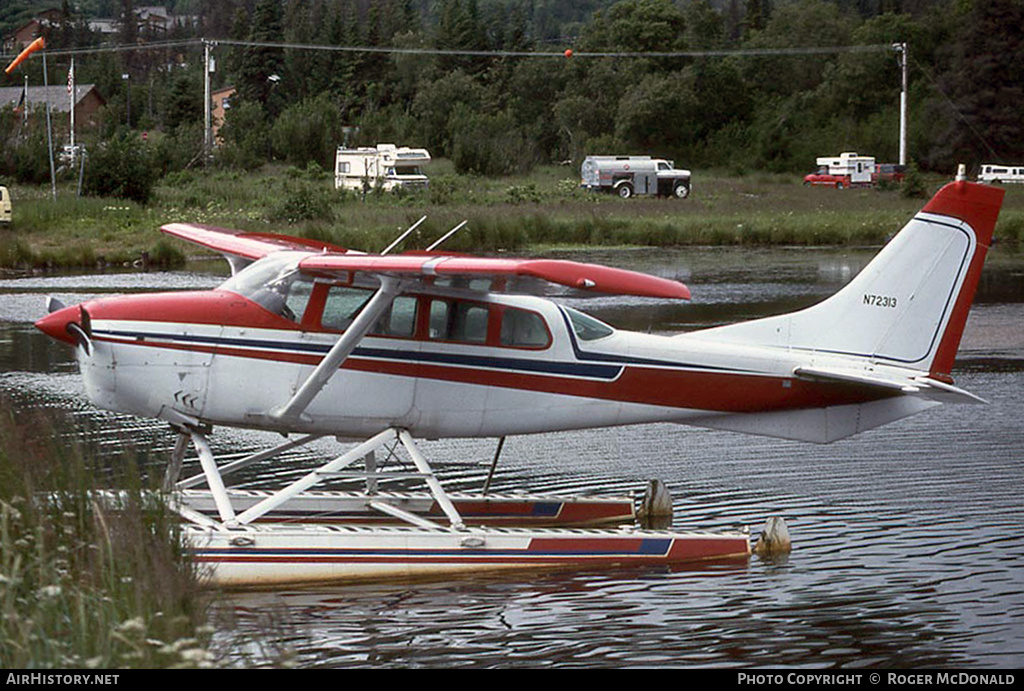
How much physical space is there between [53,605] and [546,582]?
4794mm

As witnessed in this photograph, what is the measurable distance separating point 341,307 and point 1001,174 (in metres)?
61.1

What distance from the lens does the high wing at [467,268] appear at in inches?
355

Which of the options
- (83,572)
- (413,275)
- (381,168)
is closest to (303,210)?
(381,168)

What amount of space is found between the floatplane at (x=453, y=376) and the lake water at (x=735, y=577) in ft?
1.19

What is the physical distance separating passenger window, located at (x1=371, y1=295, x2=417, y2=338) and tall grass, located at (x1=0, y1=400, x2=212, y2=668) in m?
2.18

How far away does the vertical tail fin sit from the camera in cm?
1145

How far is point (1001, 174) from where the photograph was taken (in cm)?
6650

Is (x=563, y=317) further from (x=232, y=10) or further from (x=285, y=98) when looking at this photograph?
(x=232, y=10)

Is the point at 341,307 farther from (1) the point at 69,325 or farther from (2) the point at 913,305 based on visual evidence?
(2) the point at 913,305

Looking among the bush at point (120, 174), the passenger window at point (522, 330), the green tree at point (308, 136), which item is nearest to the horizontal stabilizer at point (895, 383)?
the passenger window at point (522, 330)

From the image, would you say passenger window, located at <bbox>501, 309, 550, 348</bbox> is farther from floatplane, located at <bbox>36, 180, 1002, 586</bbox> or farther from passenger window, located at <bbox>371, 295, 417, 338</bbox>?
passenger window, located at <bbox>371, 295, 417, 338</bbox>

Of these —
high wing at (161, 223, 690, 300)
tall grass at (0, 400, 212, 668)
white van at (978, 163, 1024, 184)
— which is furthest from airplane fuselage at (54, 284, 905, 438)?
white van at (978, 163, 1024, 184)

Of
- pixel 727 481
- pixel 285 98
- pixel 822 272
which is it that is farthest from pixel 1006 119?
pixel 727 481

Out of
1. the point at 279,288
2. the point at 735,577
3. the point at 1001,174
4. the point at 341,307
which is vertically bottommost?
the point at 1001,174
